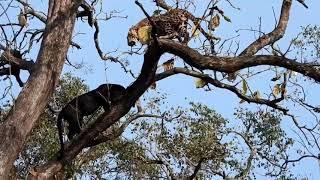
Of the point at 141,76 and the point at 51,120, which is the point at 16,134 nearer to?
the point at 141,76

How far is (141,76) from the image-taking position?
4.68 metres

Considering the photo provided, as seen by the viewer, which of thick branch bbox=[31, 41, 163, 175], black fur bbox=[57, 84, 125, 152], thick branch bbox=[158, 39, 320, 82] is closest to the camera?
thick branch bbox=[158, 39, 320, 82]

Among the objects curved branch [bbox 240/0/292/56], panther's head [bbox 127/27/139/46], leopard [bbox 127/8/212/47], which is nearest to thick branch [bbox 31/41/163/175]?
leopard [bbox 127/8/212/47]

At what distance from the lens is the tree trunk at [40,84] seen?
13.8ft

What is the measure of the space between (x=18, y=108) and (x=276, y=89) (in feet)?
6.48

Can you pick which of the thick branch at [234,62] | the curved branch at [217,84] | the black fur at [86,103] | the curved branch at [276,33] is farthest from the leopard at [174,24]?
the black fur at [86,103]

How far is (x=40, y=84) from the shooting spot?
4371 mm

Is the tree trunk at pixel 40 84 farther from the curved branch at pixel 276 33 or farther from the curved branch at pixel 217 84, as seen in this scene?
the curved branch at pixel 276 33

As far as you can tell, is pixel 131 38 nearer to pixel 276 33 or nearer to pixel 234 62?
pixel 276 33

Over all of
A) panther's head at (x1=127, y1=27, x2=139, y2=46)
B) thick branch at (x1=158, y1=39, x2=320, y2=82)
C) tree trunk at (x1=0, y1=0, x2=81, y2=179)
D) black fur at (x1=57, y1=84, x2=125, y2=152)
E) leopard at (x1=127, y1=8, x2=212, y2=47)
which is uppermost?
panther's head at (x1=127, y1=27, x2=139, y2=46)

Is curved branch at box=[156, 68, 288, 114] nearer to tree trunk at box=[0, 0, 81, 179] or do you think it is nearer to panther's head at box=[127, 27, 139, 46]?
tree trunk at box=[0, 0, 81, 179]

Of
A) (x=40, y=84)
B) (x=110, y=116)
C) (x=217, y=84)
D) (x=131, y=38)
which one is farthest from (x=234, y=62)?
(x=131, y=38)

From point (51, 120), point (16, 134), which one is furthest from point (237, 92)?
point (51, 120)

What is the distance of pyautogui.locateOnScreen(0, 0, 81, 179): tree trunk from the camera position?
4195 mm
